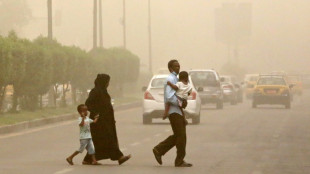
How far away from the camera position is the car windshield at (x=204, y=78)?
164 ft

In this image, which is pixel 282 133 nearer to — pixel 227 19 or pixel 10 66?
pixel 10 66

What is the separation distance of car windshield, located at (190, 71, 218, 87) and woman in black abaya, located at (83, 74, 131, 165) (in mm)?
30669

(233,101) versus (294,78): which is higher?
(294,78)

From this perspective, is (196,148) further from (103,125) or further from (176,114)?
(103,125)

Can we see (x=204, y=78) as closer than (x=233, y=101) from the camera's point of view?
Yes

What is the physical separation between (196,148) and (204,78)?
1038 inches

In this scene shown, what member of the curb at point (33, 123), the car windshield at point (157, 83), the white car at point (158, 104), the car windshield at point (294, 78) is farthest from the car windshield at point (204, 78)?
the car windshield at point (294, 78)

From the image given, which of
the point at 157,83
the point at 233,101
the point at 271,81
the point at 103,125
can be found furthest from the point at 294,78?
the point at 103,125

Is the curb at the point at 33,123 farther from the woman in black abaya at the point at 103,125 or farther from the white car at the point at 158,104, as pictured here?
the woman in black abaya at the point at 103,125

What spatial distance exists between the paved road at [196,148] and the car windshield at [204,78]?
12.4m

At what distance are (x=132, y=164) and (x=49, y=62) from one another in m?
21.9

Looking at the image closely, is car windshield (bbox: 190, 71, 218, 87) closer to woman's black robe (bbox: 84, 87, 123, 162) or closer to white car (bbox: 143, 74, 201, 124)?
white car (bbox: 143, 74, 201, 124)

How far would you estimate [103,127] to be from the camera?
62.8 ft

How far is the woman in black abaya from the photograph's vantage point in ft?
62.7
